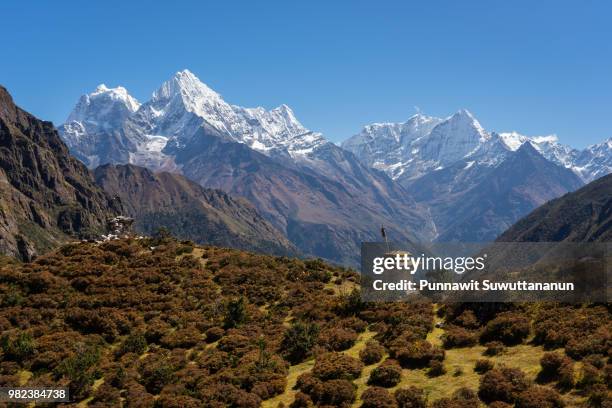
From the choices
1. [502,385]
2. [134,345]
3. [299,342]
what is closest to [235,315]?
[134,345]

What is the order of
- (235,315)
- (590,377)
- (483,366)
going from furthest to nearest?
(235,315)
(483,366)
(590,377)

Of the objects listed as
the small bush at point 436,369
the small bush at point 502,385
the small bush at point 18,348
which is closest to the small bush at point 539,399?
the small bush at point 502,385

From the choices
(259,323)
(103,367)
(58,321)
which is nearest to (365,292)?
(259,323)

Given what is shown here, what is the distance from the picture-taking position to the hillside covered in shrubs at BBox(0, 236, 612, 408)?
27.2 meters

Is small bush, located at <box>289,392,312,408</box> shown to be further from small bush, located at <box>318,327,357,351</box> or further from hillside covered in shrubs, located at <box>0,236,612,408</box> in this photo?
small bush, located at <box>318,327,357,351</box>

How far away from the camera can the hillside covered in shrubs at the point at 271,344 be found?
27.2 m

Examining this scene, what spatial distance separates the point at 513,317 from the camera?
110 feet

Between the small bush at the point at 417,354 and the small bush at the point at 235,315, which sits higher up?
the small bush at the point at 235,315

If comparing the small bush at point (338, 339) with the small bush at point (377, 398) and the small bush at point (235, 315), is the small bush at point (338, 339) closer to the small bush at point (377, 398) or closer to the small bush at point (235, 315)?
the small bush at point (235, 315)

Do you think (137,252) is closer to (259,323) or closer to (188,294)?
(188,294)

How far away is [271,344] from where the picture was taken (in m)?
38.6

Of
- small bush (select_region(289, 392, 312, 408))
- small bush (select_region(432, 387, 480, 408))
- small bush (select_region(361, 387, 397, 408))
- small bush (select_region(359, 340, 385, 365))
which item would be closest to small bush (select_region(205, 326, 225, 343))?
small bush (select_region(359, 340, 385, 365))

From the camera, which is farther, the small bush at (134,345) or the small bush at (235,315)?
the small bush at (235,315)

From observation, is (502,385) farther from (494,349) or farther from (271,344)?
(271,344)
